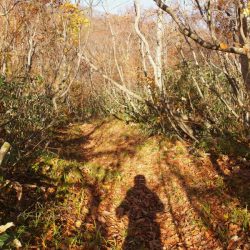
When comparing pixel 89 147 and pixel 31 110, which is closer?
pixel 31 110

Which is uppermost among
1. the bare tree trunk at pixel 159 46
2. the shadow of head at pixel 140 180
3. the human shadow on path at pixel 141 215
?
the bare tree trunk at pixel 159 46

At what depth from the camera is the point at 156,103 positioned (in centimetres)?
926

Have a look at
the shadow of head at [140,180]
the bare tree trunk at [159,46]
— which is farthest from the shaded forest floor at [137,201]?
the bare tree trunk at [159,46]

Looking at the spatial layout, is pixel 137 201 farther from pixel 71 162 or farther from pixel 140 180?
pixel 71 162

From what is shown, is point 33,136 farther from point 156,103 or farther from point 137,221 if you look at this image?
point 156,103

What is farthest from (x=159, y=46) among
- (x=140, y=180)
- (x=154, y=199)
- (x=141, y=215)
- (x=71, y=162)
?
(x=141, y=215)

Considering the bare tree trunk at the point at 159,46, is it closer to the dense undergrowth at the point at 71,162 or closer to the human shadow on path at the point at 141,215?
the dense undergrowth at the point at 71,162

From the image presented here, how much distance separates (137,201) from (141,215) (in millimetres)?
497

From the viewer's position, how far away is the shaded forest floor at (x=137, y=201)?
508cm

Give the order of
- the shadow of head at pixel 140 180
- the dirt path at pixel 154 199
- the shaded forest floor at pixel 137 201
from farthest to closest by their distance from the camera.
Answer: the shadow of head at pixel 140 180, the dirt path at pixel 154 199, the shaded forest floor at pixel 137 201

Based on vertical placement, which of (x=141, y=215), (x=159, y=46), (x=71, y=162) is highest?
(x=159, y=46)

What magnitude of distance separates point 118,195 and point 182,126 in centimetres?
277

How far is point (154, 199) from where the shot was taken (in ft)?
21.6

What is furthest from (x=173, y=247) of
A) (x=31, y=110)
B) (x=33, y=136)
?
(x=31, y=110)
